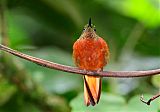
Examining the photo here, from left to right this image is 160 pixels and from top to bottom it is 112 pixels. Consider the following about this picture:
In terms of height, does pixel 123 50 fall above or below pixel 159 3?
below

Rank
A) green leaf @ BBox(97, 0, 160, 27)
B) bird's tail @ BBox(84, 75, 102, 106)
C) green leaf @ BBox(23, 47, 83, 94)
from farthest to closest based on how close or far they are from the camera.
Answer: green leaf @ BBox(97, 0, 160, 27) < green leaf @ BBox(23, 47, 83, 94) < bird's tail @ BBox(84, 75, 102, 106)

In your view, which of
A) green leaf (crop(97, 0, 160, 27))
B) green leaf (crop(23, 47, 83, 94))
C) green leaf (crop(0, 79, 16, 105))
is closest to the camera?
green leaf (crop(0, 79, 16, 105))

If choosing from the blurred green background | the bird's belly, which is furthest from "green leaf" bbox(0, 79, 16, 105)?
the bird's belly

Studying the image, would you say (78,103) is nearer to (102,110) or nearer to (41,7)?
(102,110)

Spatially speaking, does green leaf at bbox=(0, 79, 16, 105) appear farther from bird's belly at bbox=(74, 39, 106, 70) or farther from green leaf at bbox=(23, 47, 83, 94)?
bird's belly at bbox=(74, 39, 106, 70)

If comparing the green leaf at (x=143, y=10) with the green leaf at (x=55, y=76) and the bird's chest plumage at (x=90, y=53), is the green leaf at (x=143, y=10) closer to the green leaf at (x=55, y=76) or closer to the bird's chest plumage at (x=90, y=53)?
the green leaf at (x=55, y=76)

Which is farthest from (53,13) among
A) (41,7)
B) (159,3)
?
(159,3)

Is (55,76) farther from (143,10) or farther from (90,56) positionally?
(90,56)

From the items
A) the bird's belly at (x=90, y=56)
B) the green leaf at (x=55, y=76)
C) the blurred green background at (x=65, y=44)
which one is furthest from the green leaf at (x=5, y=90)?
the bird's belly at (x=90, y=56)
